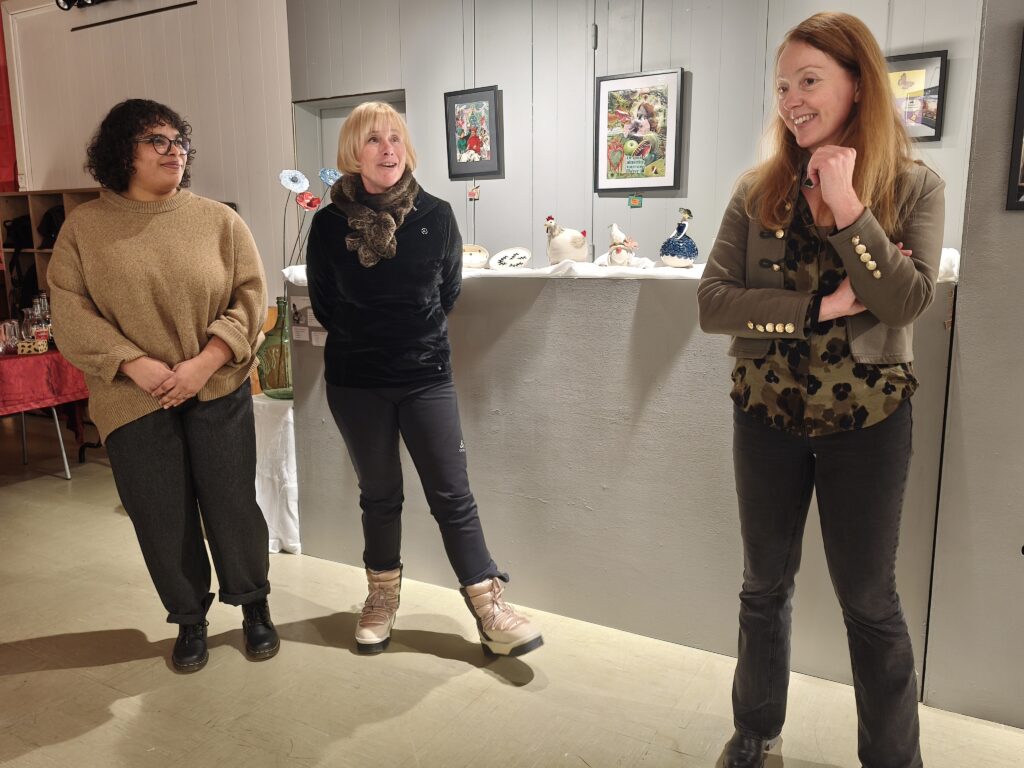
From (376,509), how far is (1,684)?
107cm

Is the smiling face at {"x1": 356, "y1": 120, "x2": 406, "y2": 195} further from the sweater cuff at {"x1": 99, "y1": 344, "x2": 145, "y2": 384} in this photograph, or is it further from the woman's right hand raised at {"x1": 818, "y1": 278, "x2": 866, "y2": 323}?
the woman's right hand raised at {"x1": 818, "y1": 278, "x2": 866, "y2": 323}

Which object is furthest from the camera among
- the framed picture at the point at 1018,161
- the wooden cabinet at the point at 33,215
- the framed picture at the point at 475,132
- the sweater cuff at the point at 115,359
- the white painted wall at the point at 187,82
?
the wooden cabinet at the point at 33,215

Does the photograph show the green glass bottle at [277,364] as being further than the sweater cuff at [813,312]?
Yes

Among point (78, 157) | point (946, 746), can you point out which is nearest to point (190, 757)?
point (946, 746)

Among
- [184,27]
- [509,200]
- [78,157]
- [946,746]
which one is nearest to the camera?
[946,746]

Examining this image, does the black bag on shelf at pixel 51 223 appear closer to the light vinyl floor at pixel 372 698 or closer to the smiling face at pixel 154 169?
the light vinyl floor at pixel 372 698

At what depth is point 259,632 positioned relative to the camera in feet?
7.57

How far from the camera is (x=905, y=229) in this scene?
142cm

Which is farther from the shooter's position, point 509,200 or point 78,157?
point 78,157

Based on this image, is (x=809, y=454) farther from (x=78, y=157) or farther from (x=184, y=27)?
(x=78, y=157)

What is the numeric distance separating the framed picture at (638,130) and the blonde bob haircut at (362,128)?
160 centimetres

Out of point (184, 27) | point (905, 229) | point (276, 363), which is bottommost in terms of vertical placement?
point (276, 363)

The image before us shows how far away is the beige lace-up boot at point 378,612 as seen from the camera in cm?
231

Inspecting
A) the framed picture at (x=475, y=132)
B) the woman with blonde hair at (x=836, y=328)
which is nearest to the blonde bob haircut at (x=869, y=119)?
the woman with blonde hair at (x=836, y=328)
